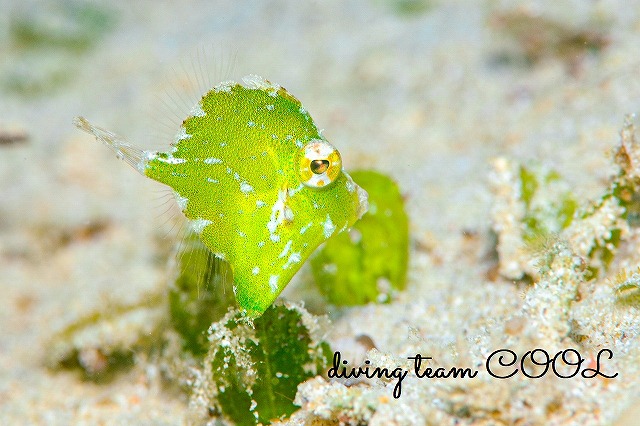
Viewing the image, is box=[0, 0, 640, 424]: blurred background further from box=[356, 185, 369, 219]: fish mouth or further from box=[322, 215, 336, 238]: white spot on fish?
box=[356, 185, 369, 219]: fish mouth

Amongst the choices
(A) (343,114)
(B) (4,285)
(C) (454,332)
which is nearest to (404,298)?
(C) (454,332)

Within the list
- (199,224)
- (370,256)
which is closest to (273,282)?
(199,224)

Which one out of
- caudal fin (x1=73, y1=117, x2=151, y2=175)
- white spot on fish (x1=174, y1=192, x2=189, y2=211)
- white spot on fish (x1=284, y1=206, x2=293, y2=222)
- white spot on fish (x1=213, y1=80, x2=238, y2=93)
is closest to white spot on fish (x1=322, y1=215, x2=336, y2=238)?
white spot on fish (x1=284, y1=206, x2=293, y2=222)

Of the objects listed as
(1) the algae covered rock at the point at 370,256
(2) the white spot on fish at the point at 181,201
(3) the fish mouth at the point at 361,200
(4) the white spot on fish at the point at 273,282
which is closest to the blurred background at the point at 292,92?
(2) the white spot on fish at the point at 181,201

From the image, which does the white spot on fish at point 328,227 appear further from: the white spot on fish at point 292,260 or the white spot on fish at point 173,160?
the white spot on fish at point 173,160

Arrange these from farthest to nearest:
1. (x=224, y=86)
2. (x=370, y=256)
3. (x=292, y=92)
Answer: (x=292, y=92) < (x=370, y=256) < (x=224, y=86)

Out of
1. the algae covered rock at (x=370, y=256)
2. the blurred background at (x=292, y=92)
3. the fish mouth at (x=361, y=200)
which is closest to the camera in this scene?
the fish mouth at (x=361, y=200)

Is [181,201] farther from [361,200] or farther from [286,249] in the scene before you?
[361,200]
